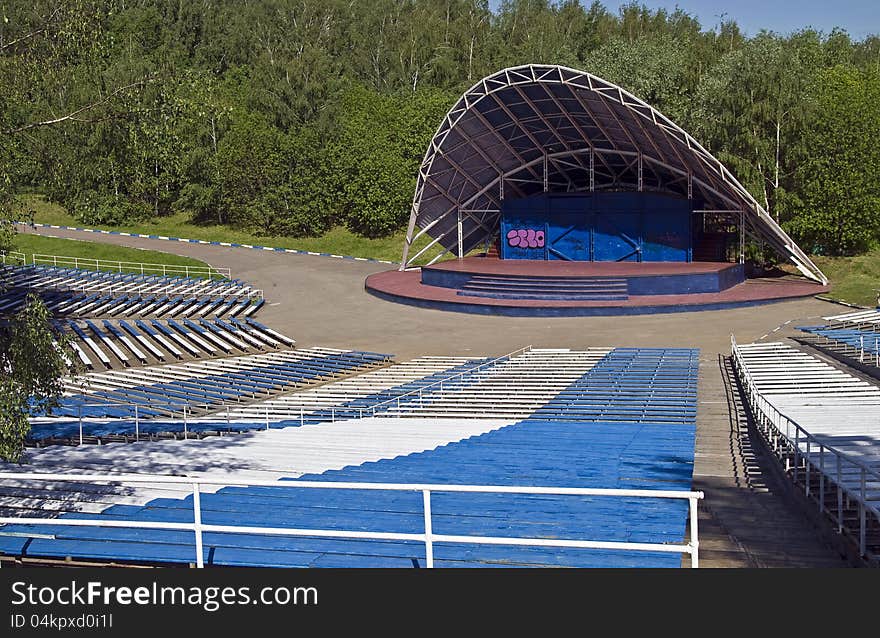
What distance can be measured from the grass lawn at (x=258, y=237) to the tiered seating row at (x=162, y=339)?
2659cm

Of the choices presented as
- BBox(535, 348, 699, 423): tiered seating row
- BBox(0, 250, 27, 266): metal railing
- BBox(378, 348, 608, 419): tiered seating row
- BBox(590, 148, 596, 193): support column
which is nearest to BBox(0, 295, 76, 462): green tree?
BBox(0, 250, 27, 266): metal railing

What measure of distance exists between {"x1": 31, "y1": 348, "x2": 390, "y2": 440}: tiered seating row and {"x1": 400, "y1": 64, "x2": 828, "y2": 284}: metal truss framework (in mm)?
17012

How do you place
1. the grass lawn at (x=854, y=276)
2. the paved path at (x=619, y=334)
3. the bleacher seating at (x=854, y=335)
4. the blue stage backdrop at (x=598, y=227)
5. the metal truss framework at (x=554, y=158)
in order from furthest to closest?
the blue stage backdrop at (x=598, y=227) → the grass lawn at (x=854, y=276) → the metal truss framework at (x=554, y=158) → the bleacher seating at (x=854, y=335) → the paved path at (x=619, y=334)

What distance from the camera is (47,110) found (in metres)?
15.5

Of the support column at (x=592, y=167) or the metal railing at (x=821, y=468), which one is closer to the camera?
the metal railing at (x=821, y=468)

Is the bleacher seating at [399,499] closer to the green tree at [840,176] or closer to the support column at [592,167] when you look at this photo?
the support column at [592,167]

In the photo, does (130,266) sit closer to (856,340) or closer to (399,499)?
(856,340)

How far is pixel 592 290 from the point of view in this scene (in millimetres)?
42438

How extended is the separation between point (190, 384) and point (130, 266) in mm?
33276

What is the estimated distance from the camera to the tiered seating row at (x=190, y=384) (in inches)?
820

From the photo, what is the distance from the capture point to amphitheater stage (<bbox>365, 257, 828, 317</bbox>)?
40.8 meters

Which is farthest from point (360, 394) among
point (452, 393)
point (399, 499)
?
point (399, 499)

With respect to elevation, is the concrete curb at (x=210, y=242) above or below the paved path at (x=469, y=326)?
above

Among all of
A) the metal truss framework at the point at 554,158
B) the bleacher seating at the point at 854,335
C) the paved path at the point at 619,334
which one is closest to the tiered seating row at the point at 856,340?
the bleacher seating at the point at 854,335
